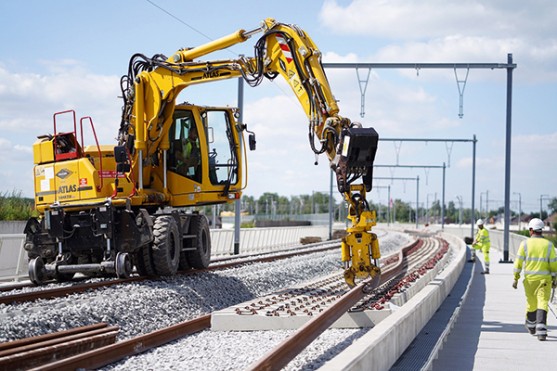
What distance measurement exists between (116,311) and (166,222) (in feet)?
13.4

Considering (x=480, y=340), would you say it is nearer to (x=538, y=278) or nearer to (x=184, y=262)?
(x=538, y=278)

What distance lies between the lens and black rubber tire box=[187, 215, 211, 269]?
16984 millimetres

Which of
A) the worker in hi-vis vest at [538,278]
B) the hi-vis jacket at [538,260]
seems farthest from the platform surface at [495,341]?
the hi-vis jacket at [538,260]

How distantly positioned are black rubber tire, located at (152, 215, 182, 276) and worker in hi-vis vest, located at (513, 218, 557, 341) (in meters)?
6.75

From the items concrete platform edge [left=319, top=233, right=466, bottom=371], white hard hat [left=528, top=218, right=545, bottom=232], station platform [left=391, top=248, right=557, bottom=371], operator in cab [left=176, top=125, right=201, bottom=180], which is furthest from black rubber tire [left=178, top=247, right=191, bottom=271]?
white hard hat [left=528, top=218, right=545, bottom=232]

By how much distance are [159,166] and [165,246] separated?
89.8 inches

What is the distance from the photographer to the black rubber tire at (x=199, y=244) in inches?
669

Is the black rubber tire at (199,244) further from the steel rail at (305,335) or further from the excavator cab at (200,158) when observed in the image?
the steel rail at (305,335)

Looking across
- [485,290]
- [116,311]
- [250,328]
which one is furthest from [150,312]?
[485,290]

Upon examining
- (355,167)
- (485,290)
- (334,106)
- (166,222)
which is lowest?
(485,290)

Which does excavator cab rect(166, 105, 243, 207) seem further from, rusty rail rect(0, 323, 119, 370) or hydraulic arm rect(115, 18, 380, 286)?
rusty rail rect(0, 323, 119, 370)

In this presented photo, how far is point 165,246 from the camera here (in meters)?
14.8

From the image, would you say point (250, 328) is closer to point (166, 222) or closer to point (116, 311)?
point (116, 311)

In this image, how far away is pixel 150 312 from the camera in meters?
11.9
